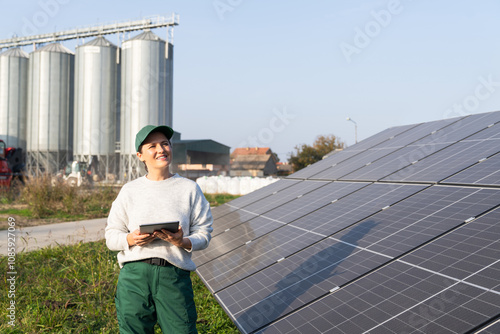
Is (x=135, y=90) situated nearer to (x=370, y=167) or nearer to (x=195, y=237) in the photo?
(x=370, y=167)

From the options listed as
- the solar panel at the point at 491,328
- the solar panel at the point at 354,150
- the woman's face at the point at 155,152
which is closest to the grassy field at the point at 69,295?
the woman's face at the point at 155,152

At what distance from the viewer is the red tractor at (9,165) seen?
24594mm

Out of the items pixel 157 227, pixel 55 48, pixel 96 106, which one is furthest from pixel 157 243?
pixel 55 48

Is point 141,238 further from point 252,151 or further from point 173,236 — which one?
point 252,151

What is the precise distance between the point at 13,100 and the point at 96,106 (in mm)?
12226

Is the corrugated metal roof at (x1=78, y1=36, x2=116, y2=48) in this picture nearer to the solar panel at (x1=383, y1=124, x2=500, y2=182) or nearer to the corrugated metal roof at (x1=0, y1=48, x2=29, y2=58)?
the corrugated metal roof at (x1=0, y1=48, x2=29, y2=58)

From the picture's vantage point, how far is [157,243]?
298cm

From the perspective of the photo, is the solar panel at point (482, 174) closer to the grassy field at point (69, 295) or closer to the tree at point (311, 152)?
the grassy field at point (69, 295)

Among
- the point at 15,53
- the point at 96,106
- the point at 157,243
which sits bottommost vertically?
the point at 157,243

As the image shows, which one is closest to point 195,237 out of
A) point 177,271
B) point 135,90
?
point 177,271

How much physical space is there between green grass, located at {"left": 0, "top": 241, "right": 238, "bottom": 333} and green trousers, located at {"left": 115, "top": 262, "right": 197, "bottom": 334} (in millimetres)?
2537

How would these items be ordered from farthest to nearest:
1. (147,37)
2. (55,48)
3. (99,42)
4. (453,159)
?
(55,48) → (99,42) → (147,37) → (453,159)

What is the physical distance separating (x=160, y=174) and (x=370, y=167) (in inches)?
224

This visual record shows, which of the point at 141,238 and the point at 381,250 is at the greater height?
the point at 141,238
